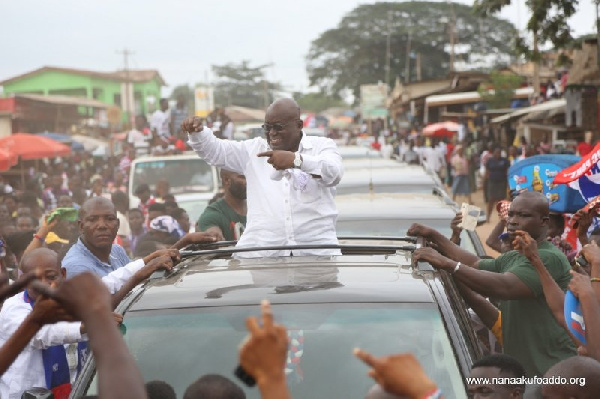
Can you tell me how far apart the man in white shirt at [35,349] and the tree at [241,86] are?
92.7m

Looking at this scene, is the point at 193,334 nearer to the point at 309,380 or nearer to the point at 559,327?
the point at 309,380

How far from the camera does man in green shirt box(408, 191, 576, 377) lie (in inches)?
191

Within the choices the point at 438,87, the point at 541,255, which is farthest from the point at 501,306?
the point at 438,87

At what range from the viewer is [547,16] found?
60.6ft

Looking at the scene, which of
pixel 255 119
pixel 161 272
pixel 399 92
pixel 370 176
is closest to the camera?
pixel 161 272

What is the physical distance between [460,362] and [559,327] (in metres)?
1.44

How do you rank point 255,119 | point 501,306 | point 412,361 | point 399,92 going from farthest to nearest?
point 255,119 < point 399,92 < point 501,306 < point 412,361

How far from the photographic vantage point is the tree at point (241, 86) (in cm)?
9781

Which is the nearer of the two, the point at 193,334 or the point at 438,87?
the point at 193,334

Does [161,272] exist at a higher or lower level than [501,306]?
higher

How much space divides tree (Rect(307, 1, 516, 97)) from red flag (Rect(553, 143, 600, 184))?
68.2 m

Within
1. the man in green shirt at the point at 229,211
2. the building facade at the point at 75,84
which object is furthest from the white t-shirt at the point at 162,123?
the building facade at the point at 75,84

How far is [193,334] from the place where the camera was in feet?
12.8

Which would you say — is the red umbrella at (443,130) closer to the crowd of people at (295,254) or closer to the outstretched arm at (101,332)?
the crowd of people at (295,254)
